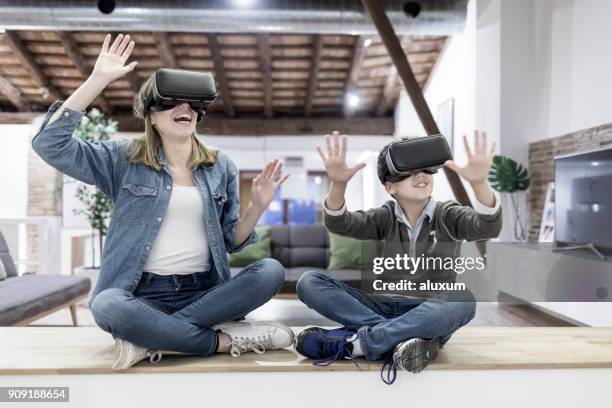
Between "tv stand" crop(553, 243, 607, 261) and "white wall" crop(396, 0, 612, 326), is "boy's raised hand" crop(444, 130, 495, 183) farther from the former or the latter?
"white wall" crop(396, 0, 612, 326)

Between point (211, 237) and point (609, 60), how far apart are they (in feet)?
11.2

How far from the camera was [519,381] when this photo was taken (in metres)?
1.58

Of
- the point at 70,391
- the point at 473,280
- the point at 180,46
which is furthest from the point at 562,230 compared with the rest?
the point at 180,46

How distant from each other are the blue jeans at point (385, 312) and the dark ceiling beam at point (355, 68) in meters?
5.94

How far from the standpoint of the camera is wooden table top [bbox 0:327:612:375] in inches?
60.3

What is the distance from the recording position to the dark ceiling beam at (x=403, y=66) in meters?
5.05

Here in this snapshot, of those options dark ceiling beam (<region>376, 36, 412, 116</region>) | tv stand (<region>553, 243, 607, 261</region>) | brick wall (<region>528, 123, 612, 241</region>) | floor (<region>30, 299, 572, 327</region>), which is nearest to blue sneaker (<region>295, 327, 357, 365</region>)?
floor (<region>30, 299, 572, 327</region>)

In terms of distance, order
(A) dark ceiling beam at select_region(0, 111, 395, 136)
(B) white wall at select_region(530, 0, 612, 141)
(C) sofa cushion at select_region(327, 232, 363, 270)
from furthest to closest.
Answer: (A) dark ceiling beam at select_region(0, 111, 395, 136) < (C) sofa cushion at select_region(327, 232, 363, 270) < (B) white wall at select_region(530, 0, 612, 141)

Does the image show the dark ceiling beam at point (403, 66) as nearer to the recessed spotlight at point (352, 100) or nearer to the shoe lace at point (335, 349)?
the recessed spotlight at point (352, 100)

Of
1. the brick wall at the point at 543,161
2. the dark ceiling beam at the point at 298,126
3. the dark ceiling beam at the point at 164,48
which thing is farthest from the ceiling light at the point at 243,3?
the dark ceiling beam at the point at 298,126

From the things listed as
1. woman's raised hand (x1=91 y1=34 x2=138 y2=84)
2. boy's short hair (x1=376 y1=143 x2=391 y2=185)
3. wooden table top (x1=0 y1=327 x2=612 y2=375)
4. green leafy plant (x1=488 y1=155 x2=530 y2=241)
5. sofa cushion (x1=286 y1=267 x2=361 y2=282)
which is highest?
woman's raised hand (x1=91 y1=34 x2=138 y2=84)

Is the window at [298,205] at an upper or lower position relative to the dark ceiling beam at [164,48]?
lower

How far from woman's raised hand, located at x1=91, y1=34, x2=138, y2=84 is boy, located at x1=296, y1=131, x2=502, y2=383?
0.72m

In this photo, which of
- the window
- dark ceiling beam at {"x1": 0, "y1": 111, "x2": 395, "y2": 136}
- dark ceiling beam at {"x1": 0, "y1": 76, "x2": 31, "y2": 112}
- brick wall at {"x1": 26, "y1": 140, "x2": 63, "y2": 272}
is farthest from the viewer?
the window
